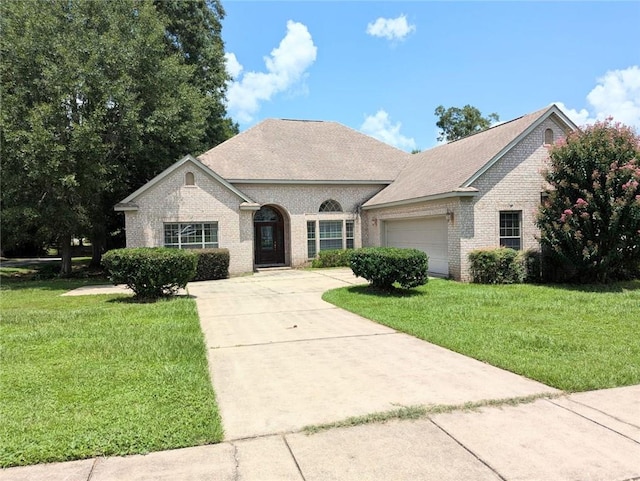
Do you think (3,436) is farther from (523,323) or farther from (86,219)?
(86,219)

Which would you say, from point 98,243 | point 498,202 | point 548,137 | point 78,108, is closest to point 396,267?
point 498,202

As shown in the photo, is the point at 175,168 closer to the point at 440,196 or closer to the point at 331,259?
the point at 331,259

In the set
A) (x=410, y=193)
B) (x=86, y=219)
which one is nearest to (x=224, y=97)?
(x=86, y=219)

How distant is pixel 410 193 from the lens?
1812 centimetres

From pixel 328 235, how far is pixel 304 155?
4.47 meters

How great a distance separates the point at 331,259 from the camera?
21.4 metres

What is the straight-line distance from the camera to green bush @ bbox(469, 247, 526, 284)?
14.5m

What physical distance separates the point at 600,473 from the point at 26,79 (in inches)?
807

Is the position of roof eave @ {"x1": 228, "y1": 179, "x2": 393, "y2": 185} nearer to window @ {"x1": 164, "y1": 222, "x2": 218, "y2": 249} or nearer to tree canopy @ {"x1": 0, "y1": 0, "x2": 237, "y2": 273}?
window @ {"x1": 164, "y1": 222, "x2": 218, "y2": 249}

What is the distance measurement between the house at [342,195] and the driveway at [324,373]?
8.46 meters

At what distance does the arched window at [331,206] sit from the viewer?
22109 millimetres

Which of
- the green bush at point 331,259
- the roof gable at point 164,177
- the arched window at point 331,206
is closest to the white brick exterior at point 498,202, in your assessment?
the green bush at point 331,259

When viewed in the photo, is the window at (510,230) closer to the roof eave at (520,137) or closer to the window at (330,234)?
the roof eave at (520,137)

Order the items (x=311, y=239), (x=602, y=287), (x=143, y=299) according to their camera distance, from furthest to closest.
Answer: (x=311, y=239) < (x=602, y=287) < (x=143, y=299)
